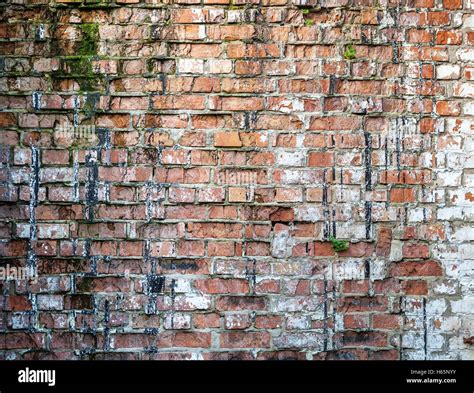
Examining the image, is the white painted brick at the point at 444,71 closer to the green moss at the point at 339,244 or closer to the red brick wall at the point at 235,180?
the red brick wall at the point at 235,180

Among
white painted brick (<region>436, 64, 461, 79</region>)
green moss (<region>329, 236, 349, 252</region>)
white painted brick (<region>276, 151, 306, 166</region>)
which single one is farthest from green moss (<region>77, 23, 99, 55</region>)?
white painted brick (<region>436, 64, 461, 79</region>)

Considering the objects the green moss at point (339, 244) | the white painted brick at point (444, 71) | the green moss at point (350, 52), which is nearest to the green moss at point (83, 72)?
the green moss at point (350, 52)

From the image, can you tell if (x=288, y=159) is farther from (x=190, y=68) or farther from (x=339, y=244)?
(x=190, y=68)

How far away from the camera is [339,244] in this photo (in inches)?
101

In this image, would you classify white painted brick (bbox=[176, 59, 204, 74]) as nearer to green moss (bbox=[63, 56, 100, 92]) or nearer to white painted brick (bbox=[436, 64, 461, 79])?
green moss (bbox=[63, 56, 100, 92])

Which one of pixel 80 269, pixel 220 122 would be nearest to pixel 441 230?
pixel 220 122

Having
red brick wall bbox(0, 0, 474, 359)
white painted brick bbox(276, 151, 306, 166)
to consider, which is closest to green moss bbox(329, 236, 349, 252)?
red brick wall bbox(0, 0, 474, 359)

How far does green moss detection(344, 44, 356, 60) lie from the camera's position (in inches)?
102

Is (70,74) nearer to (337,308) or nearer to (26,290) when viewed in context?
(26,290)

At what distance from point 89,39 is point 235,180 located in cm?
86

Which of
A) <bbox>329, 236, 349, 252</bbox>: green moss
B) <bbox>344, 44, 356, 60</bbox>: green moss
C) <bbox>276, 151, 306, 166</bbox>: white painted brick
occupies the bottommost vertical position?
<bbox>329, 236, 349, 252</bbox>: green moss

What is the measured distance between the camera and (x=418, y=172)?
2.58m

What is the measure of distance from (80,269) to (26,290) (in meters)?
0.24

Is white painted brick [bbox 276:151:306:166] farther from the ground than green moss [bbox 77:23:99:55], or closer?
closer
